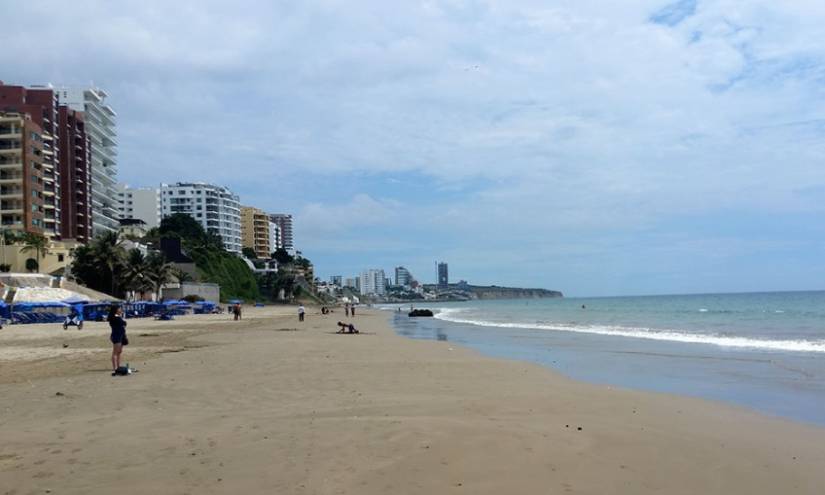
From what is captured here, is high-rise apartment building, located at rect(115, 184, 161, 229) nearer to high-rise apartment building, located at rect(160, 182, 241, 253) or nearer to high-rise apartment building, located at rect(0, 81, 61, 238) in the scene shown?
high-rise apartment building, located at rect(160, 182, 241, 253)

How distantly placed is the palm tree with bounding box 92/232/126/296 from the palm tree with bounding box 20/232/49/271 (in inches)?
276

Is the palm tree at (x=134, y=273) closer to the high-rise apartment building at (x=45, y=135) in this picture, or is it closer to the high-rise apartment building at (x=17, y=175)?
the high-rise apartment building at (x=17, y=175)

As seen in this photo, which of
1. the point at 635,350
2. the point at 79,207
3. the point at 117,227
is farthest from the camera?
the point at 117,227

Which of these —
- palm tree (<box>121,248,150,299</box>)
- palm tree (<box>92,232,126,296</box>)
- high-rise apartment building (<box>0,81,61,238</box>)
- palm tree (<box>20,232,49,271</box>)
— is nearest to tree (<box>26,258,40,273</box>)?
palm tree (<box>20,232,49,271</box>)

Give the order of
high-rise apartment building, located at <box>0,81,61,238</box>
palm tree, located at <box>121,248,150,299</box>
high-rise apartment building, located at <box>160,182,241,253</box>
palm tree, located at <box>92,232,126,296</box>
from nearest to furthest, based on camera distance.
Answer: palm tree, located at <box>92,232,126,296</box>, palm tree, located at <box>121,248,150,299</box>, high-rise apartment building, located at <box>0,81,61,238</box>, high-rise apartment building, located at <box>160,182,241,253</box>

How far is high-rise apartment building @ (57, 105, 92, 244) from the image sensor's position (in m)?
97.0

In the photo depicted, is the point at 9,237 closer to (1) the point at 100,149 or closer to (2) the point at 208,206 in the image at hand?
(1) the point at 100,149

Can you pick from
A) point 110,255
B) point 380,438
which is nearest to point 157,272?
point 110,255

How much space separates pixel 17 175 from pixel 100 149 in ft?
112

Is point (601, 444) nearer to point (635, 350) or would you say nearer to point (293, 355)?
point (293, 355)

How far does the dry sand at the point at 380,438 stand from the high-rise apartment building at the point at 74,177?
93602 millimetres

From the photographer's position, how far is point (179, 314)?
241 feet

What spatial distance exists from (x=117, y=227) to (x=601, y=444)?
423 feet

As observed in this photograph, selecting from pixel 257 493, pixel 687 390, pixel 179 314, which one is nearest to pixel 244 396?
pixel 257 493
